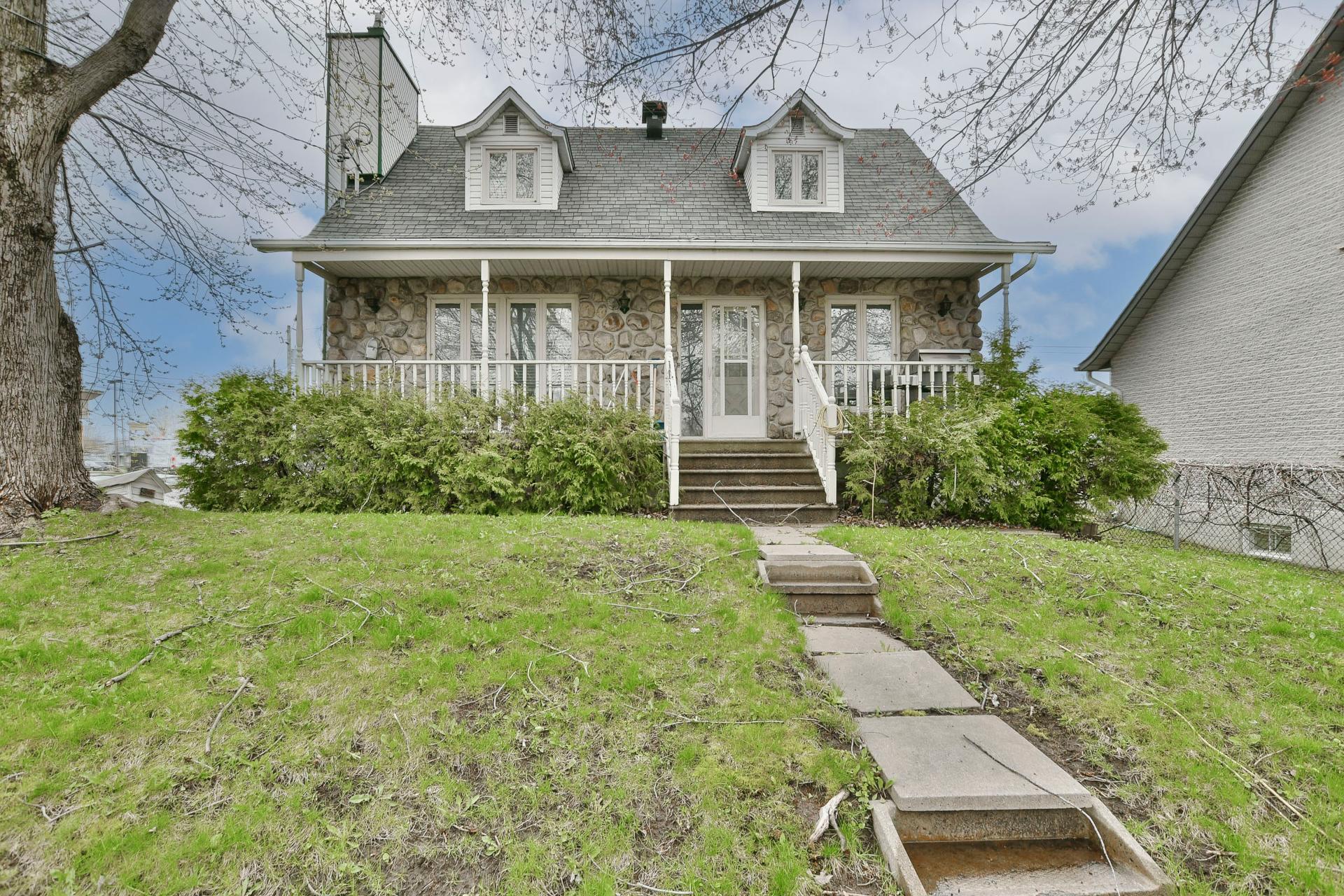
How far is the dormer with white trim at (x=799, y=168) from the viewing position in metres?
9.91

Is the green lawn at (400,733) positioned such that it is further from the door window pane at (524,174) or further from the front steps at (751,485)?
the door window pane at (524,174)

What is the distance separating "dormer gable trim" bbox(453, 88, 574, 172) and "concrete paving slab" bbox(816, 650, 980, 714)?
9.34m

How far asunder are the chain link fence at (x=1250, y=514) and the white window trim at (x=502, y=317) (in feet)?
26.2

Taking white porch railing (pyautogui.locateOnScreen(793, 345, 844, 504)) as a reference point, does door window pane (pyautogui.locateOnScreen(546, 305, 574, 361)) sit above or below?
above

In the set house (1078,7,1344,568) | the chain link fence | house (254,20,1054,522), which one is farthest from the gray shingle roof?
the chain link fence

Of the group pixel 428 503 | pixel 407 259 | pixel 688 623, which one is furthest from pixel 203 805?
pixel 407 259

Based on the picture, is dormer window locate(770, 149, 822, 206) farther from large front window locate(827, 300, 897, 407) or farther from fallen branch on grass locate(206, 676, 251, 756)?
fallen branch on grass locate(206, 676, 251, 756)

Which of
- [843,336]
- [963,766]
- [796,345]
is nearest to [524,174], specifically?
[796,345]

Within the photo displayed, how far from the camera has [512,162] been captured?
32.6 ft

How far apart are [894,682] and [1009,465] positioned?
4.68 m

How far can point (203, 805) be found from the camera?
6.97 ft

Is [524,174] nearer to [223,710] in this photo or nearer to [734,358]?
[734,358]

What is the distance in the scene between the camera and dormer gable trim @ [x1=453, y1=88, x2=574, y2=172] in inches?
377

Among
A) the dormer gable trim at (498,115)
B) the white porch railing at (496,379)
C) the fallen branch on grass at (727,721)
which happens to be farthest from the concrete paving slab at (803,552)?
the dormer gable trim at (498,115)
